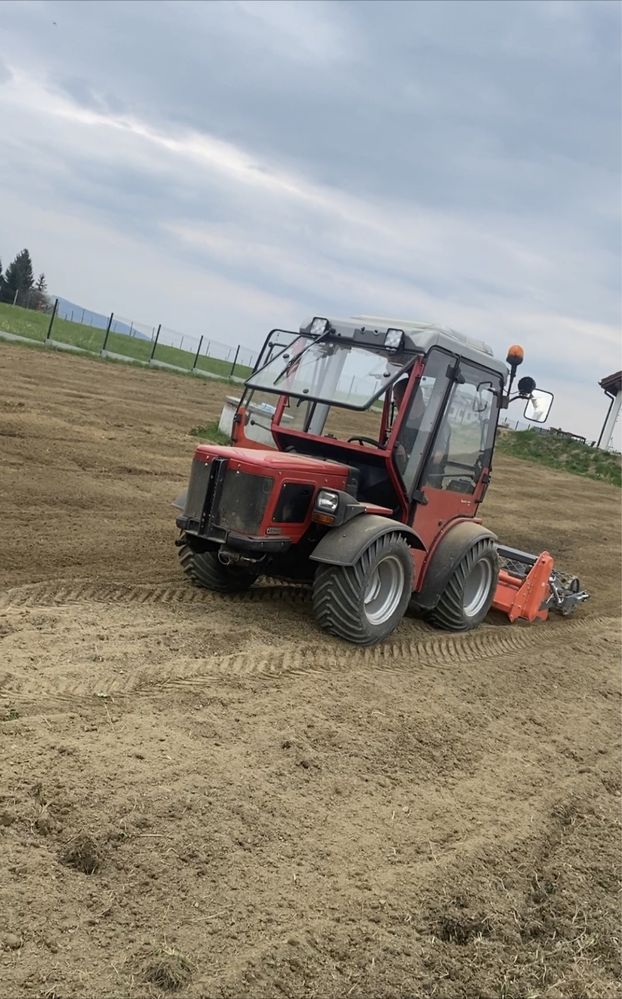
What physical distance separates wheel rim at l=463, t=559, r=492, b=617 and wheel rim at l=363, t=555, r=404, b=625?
129cm

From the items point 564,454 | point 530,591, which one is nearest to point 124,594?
point 530,591

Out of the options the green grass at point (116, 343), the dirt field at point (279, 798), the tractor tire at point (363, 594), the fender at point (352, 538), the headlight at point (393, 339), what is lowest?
the dirt field at point (279, 798)

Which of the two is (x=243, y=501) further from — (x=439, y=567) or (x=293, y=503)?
(x=439, y=567)

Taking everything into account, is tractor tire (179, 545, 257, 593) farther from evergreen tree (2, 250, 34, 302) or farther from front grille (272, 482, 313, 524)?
evergreen tree (2, 250, 34, 302)

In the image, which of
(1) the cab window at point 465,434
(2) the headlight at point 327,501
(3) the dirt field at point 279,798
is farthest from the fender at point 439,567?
(2) the headlight at point 327,501

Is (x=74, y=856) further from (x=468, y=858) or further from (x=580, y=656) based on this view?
(x=580, y=656)

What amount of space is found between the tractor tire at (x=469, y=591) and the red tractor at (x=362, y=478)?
0.04 ft

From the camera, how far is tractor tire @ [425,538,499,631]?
7613 millimetres

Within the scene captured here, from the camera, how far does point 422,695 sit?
5852mm

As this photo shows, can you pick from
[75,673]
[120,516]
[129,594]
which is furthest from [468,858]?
[120,516]

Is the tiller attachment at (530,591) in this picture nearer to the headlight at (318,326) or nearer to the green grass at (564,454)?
the headlight at (318,326)

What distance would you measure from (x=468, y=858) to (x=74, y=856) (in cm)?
173

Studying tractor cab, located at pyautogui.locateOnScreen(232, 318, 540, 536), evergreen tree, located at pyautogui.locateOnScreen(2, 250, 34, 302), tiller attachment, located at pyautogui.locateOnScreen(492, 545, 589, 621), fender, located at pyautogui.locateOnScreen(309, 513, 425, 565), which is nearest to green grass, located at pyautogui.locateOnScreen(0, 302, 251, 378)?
tiller attachment, located at pyautogui.locateOnScreen(492, 545, 589, 621)

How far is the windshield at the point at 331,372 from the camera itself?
6609 millimetres
